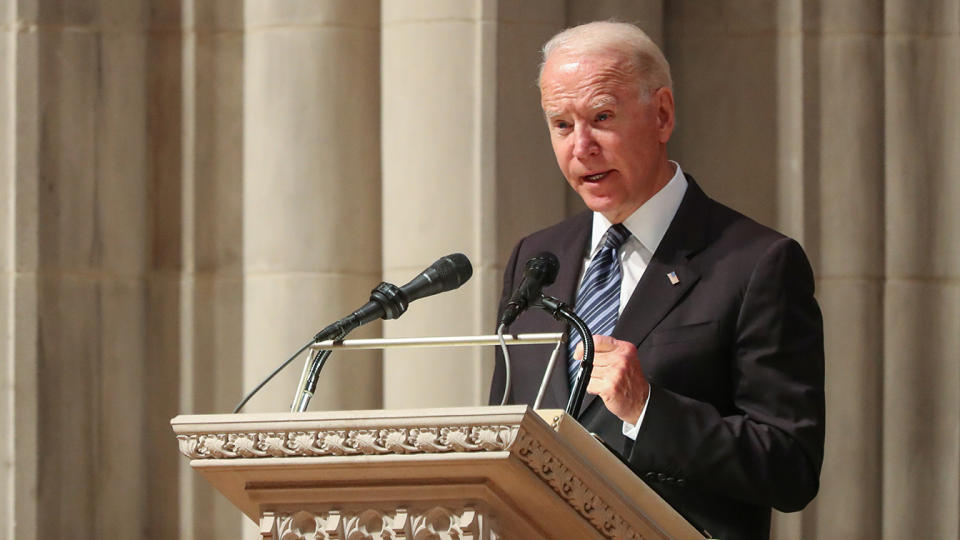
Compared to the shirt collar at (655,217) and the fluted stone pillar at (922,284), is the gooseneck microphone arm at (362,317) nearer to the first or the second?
the shirt collar at (655,217)

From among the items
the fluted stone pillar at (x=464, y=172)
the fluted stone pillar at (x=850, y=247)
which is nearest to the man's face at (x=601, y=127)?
the fluted stone pillar at (x=464, y=172)

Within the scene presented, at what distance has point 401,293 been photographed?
9.62 ft

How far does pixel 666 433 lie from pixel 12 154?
9.17 ft

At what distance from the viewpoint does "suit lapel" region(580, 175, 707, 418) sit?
10.7ft

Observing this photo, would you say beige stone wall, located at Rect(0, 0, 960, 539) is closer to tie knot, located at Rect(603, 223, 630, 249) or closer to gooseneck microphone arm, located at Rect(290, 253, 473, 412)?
tie knot, located at Rect(603, 223, 630, 249)

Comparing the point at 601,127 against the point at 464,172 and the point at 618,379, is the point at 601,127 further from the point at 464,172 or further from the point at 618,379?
the point at 464,172

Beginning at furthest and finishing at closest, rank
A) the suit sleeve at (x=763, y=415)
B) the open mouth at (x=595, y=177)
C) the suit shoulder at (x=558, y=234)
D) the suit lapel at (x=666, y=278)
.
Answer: the suit shoulder at (x=558, y=234)
the open mouth at (x=595, y=177)
the suit lapel at (x=666, y=278)
the suit sleeve at (x=763, y=415)

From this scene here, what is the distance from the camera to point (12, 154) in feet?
16.4

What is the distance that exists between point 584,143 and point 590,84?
4.9 inches

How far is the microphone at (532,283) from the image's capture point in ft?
9.54

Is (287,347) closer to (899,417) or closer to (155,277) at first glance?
(155,277)

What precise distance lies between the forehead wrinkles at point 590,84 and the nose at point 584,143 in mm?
49

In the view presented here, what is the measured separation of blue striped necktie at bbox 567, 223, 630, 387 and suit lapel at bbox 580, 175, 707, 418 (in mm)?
65

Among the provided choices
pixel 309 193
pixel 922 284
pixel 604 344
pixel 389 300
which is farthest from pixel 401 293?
pixel 922 284
